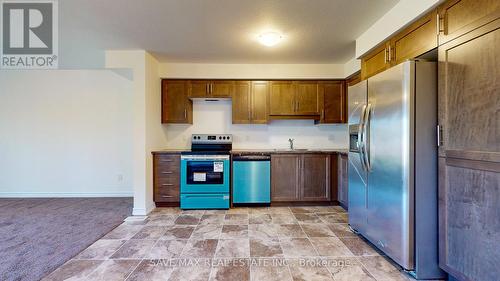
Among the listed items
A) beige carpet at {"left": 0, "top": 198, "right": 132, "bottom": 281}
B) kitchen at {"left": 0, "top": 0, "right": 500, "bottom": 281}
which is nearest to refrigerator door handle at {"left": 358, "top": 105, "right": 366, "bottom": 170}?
kitchen at {"left": 0, "top": 0, "right": 500, "bottom": 281}

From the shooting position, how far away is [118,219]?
3307mm

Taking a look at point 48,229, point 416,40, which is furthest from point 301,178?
point 48,229

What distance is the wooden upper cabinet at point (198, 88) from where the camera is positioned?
4.02m

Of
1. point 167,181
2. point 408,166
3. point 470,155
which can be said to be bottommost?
point 167,181

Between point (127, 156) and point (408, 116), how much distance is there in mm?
4655

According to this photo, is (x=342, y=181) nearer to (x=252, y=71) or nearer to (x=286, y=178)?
(x=286, y=178)

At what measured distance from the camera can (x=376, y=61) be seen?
2.58 m

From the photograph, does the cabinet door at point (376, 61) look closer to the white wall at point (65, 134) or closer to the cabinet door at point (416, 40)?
the cabinet door at point (416, 40)

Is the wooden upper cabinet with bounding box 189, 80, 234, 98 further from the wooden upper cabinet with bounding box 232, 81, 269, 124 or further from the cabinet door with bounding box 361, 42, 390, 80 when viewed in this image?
the cabinet door with bounding box 361, 42, 390, 80

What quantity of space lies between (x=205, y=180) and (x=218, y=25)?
2270 mm

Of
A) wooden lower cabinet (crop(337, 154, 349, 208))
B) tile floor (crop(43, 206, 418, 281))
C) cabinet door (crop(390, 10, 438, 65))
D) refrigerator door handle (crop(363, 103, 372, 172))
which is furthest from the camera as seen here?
wooden lower cabinet (crop(337, 154, 349, 208))

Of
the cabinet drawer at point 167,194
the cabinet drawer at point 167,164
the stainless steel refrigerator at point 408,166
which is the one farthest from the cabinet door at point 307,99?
the cabinet drawer at point 167,194

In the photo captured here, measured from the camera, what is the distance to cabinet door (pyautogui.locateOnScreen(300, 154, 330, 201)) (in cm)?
382

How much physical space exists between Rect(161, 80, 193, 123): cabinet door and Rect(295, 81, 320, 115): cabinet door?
1.97m
